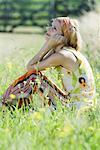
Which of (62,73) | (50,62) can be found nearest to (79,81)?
(62,73)

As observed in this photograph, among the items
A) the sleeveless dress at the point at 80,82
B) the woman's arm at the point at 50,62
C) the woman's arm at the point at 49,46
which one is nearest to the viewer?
the sleeveless dress at the point at 80,82

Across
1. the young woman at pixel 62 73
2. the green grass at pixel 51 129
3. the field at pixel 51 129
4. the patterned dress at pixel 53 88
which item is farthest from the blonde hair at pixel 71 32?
the green grass at pixel 51 129

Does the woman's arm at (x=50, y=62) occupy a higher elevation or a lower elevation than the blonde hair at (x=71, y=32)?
lower

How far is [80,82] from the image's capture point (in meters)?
5.91

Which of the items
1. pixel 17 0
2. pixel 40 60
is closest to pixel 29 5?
pixel 17 0

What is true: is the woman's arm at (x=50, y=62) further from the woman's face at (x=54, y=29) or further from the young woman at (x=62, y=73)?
the woman's face at (x=54, y=29)

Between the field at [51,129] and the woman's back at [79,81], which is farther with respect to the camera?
the woman's back at [79,81]

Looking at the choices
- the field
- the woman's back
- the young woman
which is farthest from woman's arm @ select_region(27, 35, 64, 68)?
the field

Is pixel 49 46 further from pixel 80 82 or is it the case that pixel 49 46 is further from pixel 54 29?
pixel 80 82

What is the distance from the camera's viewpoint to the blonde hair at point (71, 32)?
6094mm

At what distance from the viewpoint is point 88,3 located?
24000mm

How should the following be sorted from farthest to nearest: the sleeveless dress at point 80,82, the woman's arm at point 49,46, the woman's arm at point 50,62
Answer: the woman's arm at point 49,46 → the woman's arm at point 50,62 → the sleeveless dress at point 80,82

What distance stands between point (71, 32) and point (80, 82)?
500 mm

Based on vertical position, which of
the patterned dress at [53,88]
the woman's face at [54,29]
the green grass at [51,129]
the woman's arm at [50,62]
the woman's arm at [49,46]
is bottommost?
the green grass at [51,129]
